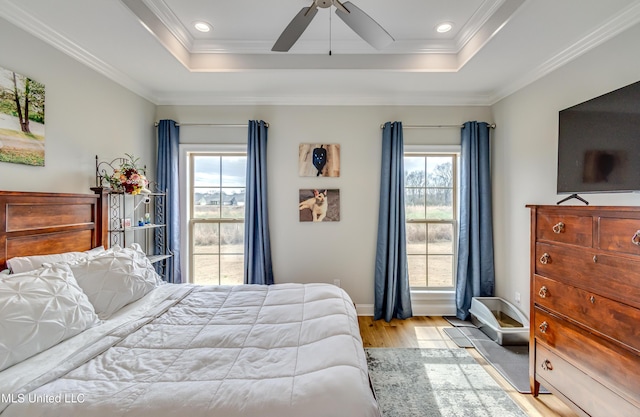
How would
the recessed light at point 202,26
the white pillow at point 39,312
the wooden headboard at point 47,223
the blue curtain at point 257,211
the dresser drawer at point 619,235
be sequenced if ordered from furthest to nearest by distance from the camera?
the blue curtain at point 257,211
the recessed light at point 202,26
the wooden headboard at point 47,223
the dresser drawer at point 619,235
the white pillow at point 39,312

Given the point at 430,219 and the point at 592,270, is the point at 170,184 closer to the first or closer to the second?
the point at 430,219

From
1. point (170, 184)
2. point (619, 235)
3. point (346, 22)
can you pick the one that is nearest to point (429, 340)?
point (619, 235)

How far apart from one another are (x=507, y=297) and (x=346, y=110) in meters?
2.82

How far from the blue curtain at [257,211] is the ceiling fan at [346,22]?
4.56 ft

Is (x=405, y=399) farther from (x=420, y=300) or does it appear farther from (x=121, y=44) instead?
(x=121, y=44)

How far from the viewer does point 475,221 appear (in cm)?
315

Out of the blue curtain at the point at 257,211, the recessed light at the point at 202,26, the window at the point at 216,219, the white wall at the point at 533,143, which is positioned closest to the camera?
the white wall at the point at 533,143

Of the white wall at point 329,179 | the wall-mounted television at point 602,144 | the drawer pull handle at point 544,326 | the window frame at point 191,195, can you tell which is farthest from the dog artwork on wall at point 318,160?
the drawer pull handle at point 544,326

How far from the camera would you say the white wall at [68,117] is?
1.86 metres

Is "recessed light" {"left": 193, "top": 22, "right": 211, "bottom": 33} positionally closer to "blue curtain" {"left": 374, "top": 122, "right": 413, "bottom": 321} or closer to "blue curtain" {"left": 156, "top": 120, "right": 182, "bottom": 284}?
"blue curtain" {"left": 156, "top": 120, "right": 182, "bottom": 284}

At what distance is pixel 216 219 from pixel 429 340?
2.78 meters

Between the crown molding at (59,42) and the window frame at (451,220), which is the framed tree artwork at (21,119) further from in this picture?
the window frame at (451,220)

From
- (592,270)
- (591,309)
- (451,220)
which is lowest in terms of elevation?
(591,309)

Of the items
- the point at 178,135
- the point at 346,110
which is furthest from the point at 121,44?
the point at 346,110
